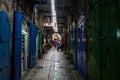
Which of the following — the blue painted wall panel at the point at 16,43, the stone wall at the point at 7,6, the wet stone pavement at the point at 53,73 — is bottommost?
the wet stone pavement at the point at 53,73

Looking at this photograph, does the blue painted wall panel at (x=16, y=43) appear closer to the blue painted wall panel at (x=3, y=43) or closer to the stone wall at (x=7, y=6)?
the stone wall at (x=7, y=6)

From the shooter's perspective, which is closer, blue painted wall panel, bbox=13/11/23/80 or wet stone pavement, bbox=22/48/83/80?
blue painted wall panel, bbox=13/11/23/80

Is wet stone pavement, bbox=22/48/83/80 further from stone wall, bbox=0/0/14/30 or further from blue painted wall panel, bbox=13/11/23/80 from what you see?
stone wall, bbox=0/0/14/30

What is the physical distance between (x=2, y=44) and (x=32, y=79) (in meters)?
3.69

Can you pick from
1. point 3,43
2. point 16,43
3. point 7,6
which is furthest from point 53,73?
point 3,43

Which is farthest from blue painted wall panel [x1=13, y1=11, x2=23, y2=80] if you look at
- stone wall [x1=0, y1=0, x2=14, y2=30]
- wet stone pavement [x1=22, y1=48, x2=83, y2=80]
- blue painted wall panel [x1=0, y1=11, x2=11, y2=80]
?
wet stone pavement [x1=22, y1=48, x2=83, y2=80]

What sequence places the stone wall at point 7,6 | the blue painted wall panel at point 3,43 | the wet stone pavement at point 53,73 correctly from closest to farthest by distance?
the blue painted wall panel at point 3,43, the stone wall at point 7,6, the wet stone pavement at point 53,73

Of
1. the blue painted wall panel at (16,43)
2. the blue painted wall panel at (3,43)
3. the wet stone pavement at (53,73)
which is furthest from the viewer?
the wet stone pavement at (53,73)

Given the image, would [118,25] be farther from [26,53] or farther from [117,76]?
[26,53]

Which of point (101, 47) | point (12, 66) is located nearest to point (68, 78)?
point (12, 66)

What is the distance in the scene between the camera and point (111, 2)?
436cm

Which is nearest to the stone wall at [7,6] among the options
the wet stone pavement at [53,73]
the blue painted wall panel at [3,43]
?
the blue painted wall panel at [3,43]

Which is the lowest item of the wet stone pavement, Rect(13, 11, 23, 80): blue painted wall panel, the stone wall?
the wet stone pavement

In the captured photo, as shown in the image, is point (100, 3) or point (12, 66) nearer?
point (100, 3)
